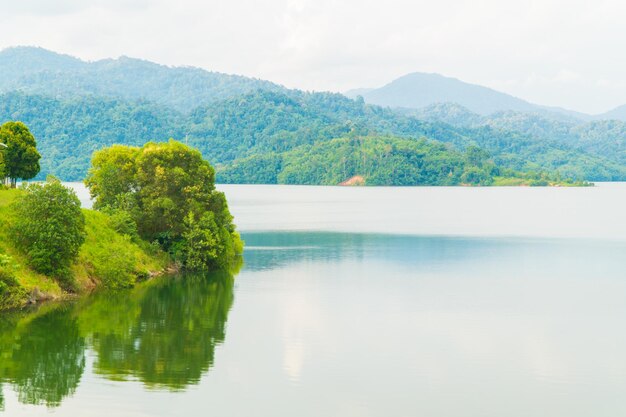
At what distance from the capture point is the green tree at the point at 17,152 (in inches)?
3410

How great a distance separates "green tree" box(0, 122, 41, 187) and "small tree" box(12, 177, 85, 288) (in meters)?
26.1

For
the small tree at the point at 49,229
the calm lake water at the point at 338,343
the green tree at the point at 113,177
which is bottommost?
the calm lake water at the point at 338,343

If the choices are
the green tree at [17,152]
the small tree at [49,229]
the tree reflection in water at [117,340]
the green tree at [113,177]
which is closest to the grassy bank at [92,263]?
the small tree at [49,229]

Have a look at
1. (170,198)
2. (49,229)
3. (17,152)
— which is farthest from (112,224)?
(17,152)

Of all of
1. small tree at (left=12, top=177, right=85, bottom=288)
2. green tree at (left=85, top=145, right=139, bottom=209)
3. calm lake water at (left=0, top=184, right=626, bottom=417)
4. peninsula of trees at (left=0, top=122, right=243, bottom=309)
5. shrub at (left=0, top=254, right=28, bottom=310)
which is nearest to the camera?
calm lake water at (left=0, top=184, right=626, bottom=417)

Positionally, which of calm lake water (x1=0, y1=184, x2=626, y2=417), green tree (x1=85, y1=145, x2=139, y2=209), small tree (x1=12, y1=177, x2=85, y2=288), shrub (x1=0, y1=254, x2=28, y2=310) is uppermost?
green tree (x1=85, y1=145, x2=139, y2=209)

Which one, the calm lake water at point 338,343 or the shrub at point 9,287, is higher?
the shrub at point 9,287

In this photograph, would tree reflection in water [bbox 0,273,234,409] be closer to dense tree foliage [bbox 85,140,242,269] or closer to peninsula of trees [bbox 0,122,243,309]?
peninsula of trees [bbox 0,122,243,309]

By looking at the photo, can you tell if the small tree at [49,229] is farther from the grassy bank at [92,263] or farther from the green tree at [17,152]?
the green tree at [17,152]

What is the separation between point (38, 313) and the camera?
2216 inches

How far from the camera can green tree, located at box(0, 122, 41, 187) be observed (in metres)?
86.6

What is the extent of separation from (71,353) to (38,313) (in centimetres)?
1116

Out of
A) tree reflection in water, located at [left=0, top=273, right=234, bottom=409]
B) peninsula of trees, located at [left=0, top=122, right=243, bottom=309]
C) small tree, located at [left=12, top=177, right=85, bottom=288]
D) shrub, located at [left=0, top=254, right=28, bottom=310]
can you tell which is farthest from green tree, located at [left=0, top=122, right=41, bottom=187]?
shrub, located at [left=0, top=254, right=28, bottom=310]

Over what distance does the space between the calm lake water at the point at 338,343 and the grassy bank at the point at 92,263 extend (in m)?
1.99
